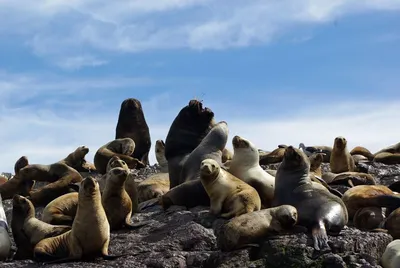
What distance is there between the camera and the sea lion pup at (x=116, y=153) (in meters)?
17.4

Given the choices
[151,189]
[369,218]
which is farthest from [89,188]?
[151,189]

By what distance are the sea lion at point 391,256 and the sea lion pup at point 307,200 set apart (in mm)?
608

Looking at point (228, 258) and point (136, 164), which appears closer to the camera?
point (228, 258)

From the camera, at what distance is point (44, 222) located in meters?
11.0

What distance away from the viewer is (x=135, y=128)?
1962cm

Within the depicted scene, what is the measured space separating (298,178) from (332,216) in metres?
1.06

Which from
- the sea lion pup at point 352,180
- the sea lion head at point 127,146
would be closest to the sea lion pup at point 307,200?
the sea lion pup at point 352,180

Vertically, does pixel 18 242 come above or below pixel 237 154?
below

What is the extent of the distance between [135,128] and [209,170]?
29.6 ft

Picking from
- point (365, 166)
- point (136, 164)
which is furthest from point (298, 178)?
point (136, 164)

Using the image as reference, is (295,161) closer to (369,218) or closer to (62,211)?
(369,218)

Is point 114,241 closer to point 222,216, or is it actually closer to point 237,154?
point 222,216

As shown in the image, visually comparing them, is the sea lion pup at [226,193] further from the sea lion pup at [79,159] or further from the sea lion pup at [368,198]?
the sea lion pup at [79,159]

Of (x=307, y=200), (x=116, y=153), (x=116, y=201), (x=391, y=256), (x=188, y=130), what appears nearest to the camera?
(x=391, y=256)
